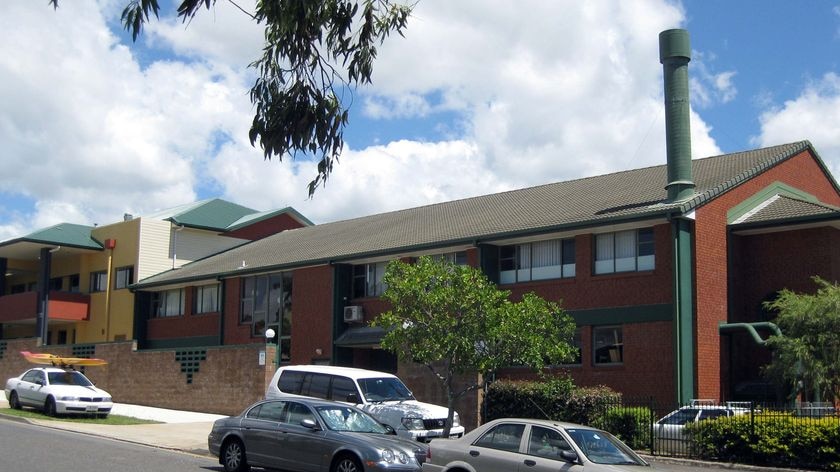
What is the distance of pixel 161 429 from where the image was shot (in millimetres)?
25297

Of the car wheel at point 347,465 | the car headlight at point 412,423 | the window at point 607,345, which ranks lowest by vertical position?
the car wheel at point 347,465

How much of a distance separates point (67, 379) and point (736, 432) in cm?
1847

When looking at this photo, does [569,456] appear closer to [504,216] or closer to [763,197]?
[763,197]

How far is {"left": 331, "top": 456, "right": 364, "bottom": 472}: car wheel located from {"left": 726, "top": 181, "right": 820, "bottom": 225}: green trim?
17.9 metres

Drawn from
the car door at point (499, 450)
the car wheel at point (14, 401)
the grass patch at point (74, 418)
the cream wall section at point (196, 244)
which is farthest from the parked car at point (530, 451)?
the cream wall section at point (196, 244)

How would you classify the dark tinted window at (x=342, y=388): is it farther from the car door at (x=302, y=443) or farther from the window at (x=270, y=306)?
the window at (x=270, y=306)

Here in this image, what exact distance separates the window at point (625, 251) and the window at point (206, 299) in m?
18.8

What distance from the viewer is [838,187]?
35.6 meters

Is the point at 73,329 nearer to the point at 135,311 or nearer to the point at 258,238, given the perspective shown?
the point at 135,311

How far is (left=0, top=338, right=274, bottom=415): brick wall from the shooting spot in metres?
29.4

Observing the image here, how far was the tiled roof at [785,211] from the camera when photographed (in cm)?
2755

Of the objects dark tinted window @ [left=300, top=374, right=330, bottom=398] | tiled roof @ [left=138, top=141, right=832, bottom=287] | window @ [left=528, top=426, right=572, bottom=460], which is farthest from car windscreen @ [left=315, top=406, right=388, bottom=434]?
tiled roof @ [left=138, top=141, right=832, bottom=287]

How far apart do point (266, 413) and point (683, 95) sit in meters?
19.1

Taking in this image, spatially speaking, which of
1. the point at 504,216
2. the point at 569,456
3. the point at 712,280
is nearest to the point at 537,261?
the point at 504,216
